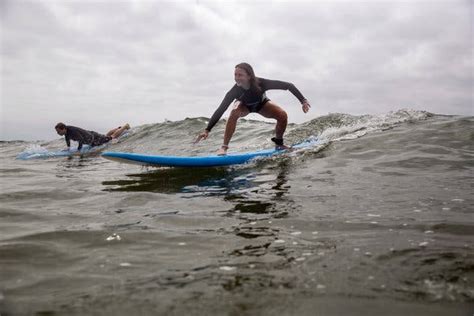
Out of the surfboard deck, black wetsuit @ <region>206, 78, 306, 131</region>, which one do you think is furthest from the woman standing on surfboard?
the surfboard deck

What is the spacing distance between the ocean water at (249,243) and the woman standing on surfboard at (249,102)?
1449 mm

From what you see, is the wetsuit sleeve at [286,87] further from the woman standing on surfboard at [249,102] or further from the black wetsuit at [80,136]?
the black wetsuit at [80,136]

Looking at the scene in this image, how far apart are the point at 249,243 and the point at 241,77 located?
4.99m

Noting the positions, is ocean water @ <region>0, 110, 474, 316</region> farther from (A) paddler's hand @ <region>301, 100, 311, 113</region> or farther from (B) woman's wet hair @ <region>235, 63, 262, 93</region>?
(B) woman's wet hair @ <region>235, 63, 262, 93</region>

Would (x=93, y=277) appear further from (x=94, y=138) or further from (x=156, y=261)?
(x=94, y=138)

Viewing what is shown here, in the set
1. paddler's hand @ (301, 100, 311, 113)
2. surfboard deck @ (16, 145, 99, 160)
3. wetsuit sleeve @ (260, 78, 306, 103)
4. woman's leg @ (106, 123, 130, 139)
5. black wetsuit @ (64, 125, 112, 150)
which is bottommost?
surfboard deck @ (16, 145, 99, 160)

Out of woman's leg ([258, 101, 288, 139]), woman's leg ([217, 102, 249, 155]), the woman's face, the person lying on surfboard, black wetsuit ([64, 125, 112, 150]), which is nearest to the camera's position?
the woman's face

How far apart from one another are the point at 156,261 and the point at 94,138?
43.0ft

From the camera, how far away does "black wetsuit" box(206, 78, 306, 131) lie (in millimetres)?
7684

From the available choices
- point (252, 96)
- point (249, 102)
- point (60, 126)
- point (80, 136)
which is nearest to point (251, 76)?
point (252, 96)

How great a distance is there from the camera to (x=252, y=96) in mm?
7824

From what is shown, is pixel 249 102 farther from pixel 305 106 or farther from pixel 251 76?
pixel 305 106

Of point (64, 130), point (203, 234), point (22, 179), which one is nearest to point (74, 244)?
point (203, 234)

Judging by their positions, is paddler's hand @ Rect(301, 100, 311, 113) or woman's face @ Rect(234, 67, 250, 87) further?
paddler's hand @ Rect(301, 100, 311, 113)
